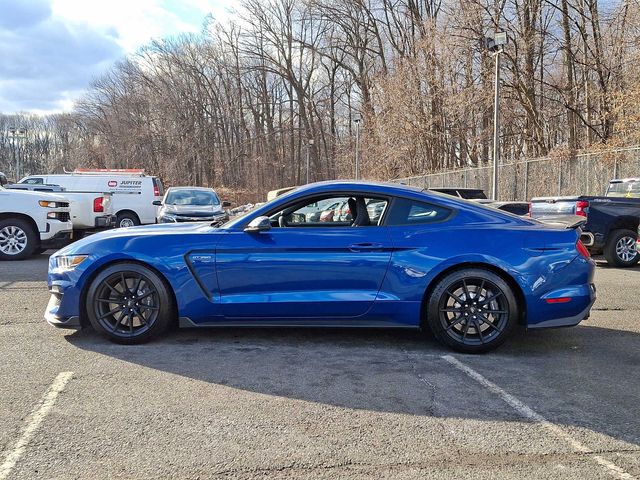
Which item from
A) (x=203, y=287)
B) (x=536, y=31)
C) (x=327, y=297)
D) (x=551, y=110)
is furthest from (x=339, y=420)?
(x=551, y=110)

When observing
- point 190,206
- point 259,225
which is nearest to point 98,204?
point 190,206

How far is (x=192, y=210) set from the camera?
1413cm

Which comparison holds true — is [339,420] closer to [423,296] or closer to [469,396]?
[469,396]

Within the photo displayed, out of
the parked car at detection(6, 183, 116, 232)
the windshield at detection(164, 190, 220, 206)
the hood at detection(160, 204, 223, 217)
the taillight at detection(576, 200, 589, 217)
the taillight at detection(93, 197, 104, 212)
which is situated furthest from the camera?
the windshield at detection(164, 190, 220, 206)

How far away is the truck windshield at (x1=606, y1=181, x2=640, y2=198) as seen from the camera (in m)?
11.7

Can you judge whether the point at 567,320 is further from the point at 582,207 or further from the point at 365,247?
the point at 582,207

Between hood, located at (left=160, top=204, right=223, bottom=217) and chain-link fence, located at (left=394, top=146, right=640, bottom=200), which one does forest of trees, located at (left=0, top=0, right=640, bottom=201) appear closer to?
chain-link fence, located at (left=394, top=146, right=640, bottom=200)

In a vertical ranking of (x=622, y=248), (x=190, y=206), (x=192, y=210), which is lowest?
(x=622, y=248)

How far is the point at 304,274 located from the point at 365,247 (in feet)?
1.91

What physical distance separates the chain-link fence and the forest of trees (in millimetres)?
998

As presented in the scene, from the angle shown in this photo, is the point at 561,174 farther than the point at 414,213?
Yes

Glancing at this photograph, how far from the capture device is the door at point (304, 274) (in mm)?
4621

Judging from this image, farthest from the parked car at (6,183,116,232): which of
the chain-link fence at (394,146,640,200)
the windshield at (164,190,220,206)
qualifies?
→ the chain-link fence at (394,146,640,200)

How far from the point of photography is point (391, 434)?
10.3 ft
